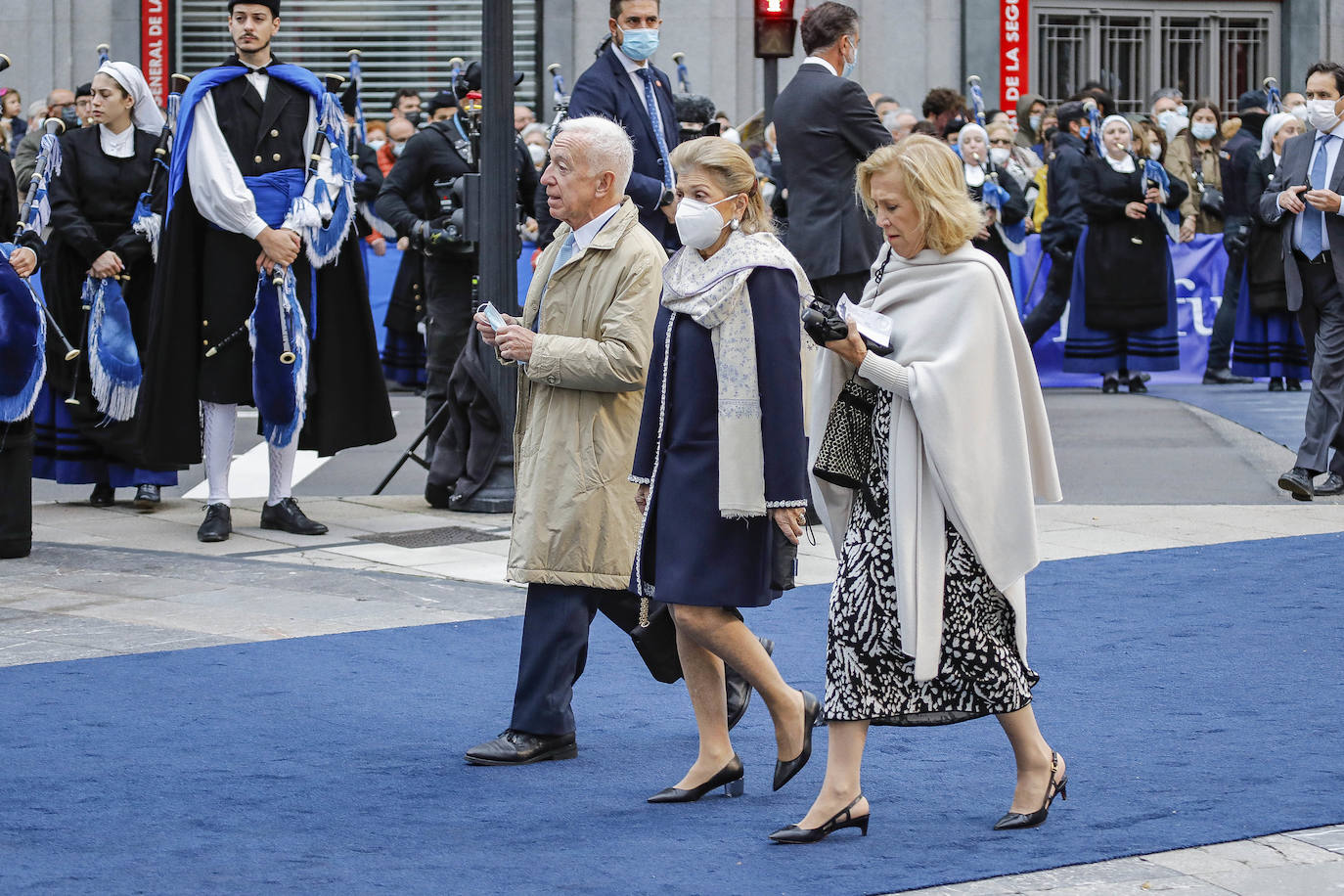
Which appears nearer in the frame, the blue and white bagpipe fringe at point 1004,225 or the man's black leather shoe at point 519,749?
the man's black leather shoe at point 519,749

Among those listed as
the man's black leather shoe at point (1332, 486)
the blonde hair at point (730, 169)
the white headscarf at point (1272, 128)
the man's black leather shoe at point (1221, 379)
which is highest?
the white headscarf at point (1272, 128)

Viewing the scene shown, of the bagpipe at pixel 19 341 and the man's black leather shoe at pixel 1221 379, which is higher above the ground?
the bagpipe at pixel 19 341

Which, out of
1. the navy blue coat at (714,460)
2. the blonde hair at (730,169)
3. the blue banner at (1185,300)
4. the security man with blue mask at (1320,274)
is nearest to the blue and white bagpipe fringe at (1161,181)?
the blue banner at (1185,300)

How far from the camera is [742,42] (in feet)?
78.8

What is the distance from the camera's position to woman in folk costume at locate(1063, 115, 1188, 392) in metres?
15.4

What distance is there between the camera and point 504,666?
677cm

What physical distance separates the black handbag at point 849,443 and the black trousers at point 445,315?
617 cm

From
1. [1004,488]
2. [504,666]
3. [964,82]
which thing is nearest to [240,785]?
[504,666]

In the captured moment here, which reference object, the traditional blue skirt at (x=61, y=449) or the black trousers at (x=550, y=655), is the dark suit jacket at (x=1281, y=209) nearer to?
the traditional blue skirt at (x=61, y=449)

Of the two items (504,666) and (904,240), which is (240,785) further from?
(904,240)

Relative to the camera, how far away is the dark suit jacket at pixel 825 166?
29.3ft

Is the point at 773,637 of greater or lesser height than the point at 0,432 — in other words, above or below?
below

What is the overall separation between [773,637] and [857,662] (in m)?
2.32

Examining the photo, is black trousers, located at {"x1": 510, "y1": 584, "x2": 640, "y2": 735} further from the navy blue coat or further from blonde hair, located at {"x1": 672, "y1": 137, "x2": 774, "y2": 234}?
blonde hair, located at {"x1": 672, "y1": 137, "x2": 774, "y2": 234}
